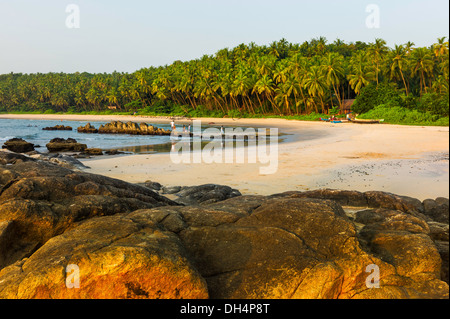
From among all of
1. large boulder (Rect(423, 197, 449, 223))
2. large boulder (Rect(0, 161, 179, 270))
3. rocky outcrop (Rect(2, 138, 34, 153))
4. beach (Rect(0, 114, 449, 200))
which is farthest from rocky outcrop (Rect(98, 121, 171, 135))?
large boulder (Rect(423, 197, 449, 223))

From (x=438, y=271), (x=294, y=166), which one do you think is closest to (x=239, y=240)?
(x=438, y=271)

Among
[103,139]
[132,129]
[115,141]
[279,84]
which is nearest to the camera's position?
[115,141]

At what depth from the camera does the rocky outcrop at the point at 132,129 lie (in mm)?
48281

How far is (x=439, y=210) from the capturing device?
27.4 feet

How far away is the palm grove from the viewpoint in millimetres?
54500

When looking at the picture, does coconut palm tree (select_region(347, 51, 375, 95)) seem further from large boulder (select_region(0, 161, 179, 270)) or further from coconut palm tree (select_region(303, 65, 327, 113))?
large boulder (select_region(0, 161, 179, 270))

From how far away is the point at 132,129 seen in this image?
5134 cm

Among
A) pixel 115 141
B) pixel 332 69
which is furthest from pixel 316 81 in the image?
pixel 115 141

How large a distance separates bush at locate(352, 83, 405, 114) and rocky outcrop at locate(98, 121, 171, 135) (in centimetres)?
2956

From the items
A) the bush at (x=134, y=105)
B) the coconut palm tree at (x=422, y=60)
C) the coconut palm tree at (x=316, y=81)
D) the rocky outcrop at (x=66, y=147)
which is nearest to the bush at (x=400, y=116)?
the coconut palm tree at (x=422, y=60)

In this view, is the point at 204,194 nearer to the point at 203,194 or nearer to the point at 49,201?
the point at 203,194

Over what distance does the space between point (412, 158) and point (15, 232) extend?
18127 mm

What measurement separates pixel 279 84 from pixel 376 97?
76.2 ft
